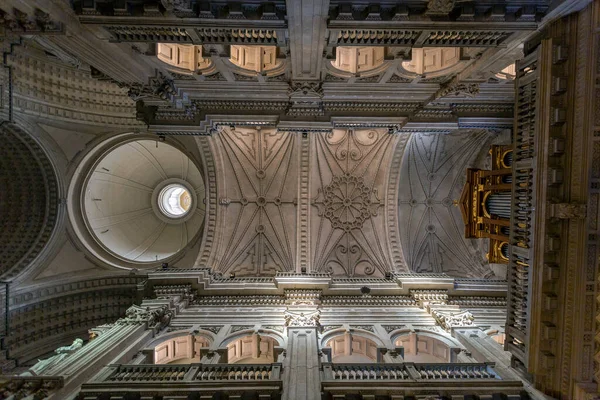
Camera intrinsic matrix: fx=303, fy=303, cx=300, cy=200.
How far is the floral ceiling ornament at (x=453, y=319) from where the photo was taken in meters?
11.9

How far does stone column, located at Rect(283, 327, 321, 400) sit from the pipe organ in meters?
8.95

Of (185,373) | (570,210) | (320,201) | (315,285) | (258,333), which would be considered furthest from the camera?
(320,201)

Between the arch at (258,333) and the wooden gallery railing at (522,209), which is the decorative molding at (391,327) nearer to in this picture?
the wooden gallery railing at (522,209)

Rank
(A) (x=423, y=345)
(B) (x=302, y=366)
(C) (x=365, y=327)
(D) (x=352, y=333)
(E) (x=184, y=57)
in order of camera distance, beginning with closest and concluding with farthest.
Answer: (B) (x=302, y=366)
(E) (x=184, y=57)
(D) (x=352, y=333)
(A) (x=423, y=345)
(C) (x=365, y=327)

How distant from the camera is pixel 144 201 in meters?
19.8

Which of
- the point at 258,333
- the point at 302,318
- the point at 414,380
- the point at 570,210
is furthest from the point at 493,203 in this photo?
the point at 258,333

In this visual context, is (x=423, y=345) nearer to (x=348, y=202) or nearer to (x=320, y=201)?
(x=348, y=202)

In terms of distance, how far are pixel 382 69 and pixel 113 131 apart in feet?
46.1

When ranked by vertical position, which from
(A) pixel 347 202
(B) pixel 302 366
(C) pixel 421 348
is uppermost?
(A) pixel 347 202

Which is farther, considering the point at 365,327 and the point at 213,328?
the point at 365,327

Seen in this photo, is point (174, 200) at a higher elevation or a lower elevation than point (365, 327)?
higher

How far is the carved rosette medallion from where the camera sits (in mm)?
18422

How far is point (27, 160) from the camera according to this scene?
1468 centimetres

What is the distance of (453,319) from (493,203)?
19.0 feet
